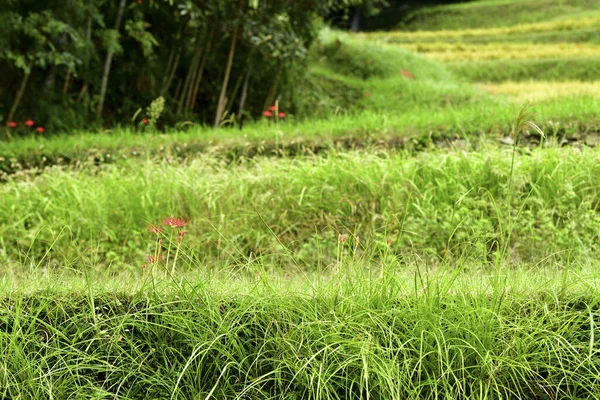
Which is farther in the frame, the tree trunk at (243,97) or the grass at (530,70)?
the grass at (530,70)

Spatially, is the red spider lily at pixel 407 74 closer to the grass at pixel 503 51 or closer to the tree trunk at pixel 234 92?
the grass at pixel 503 51

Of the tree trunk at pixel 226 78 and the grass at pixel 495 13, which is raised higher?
the grass at pixel 495 13

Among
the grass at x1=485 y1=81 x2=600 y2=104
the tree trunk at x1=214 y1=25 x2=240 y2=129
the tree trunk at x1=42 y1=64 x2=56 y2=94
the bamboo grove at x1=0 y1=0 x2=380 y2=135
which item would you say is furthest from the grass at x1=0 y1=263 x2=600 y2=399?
the grass at x1=485 y1=81 x2=600 y2=104

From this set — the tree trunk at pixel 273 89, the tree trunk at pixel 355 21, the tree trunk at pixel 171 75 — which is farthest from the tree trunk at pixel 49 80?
the tree trunk at pixel 355 21

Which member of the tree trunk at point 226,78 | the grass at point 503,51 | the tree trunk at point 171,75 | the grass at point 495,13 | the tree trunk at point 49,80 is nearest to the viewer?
the tree trunk at point 49,80

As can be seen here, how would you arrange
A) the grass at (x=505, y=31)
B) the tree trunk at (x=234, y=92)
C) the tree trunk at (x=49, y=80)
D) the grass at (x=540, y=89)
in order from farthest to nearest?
the grass at (x=505, y=31) → the grass at (x=540, y=89) → the tree trunk at (x=234, y=92) → the tree trunk at (x=49, y=80)

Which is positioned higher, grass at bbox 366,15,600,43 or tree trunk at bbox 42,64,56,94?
grass at bbox 366,15,600,43

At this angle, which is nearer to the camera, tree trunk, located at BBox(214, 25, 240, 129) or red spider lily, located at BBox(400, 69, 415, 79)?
tree trunk, located at BBox(214, 25, 240, 129)

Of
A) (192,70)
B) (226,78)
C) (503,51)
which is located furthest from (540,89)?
(192,70)

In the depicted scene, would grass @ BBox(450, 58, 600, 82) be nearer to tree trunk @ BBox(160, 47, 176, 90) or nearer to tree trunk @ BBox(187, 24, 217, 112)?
tree trunk @ BBox(187, 24, 217, 112)

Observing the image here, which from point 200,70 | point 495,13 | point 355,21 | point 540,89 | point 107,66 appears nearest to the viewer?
point 107,66

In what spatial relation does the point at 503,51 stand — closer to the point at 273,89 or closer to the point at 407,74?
the point at 407,74

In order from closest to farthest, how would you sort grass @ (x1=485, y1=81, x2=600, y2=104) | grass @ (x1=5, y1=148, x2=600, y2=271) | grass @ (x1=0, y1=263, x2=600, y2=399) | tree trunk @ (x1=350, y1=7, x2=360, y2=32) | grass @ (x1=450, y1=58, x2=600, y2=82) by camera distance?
grass @ (x1=0, y1=263, x2=600, y2=399)
grass @ (x1=5, y1=148, x2=600, y2=271)
grass @ (x1=485, y1=81, x2=600, y2=104)
grass @ (x1=450, y1=58, x2=600, y2=82)
tree trunk @ (x1=350, y1=7, x2=360, y2=32)

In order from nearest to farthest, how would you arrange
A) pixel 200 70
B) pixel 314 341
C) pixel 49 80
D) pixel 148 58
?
pixel 314 341, pixel 49 80, pixel 148 58, pixel 200 70
